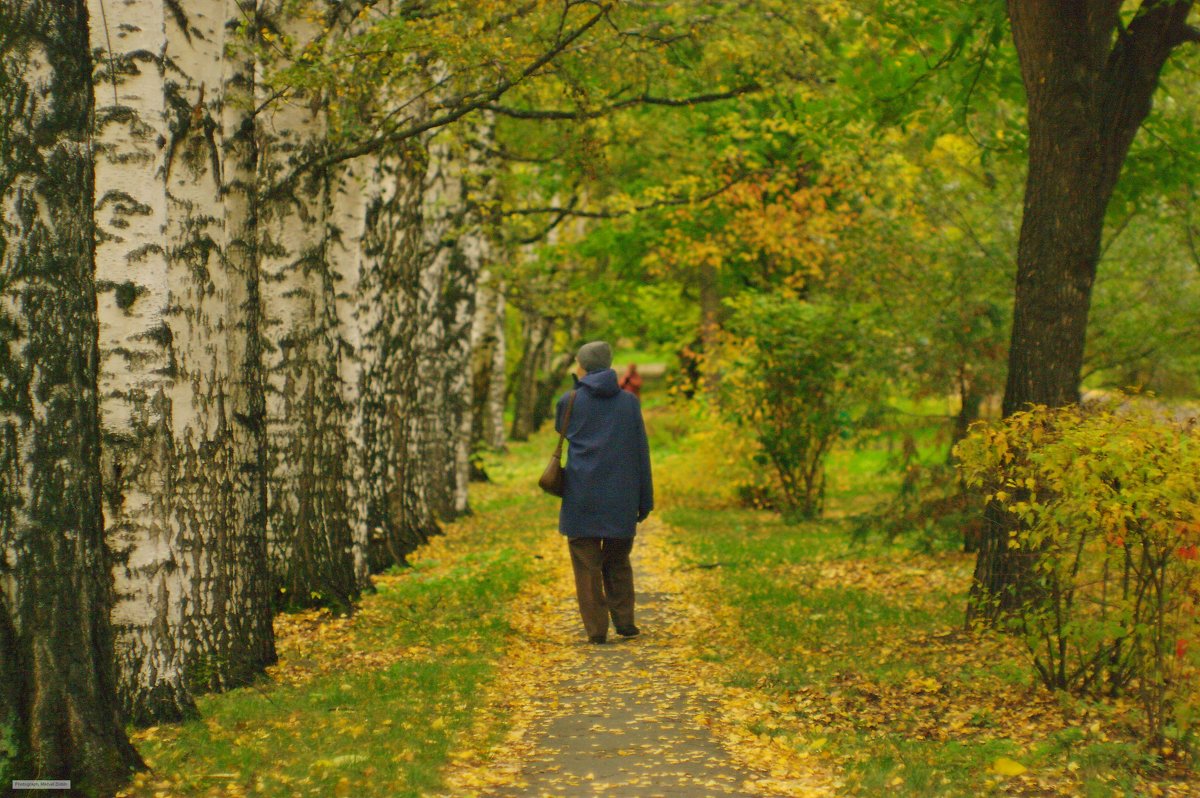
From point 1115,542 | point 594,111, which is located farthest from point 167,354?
point 594,111

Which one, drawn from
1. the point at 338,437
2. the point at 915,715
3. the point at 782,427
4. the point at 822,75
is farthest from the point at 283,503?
the point at 782,427

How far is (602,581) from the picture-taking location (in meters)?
9.71

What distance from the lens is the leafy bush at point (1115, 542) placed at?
5.77 m

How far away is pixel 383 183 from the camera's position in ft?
43.5

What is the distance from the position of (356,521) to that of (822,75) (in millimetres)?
8180

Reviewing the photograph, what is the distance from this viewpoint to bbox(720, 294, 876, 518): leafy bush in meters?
18.1

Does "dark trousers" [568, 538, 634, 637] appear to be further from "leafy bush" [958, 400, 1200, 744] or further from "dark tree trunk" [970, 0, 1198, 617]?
"leafy bush" [958, 400, 1200, 744]

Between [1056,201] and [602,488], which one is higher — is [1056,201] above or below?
above

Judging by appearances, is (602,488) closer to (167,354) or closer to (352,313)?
(352,313)

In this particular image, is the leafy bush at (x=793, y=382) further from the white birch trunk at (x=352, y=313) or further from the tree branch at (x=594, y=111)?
the white birch trunk at (x=352, y=313)

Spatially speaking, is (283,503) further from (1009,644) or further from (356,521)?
(1009,644)

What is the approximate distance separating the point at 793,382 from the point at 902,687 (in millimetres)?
11324

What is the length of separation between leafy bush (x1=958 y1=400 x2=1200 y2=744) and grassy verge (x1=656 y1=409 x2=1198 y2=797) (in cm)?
27

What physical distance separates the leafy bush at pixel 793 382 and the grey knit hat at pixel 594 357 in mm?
8242
